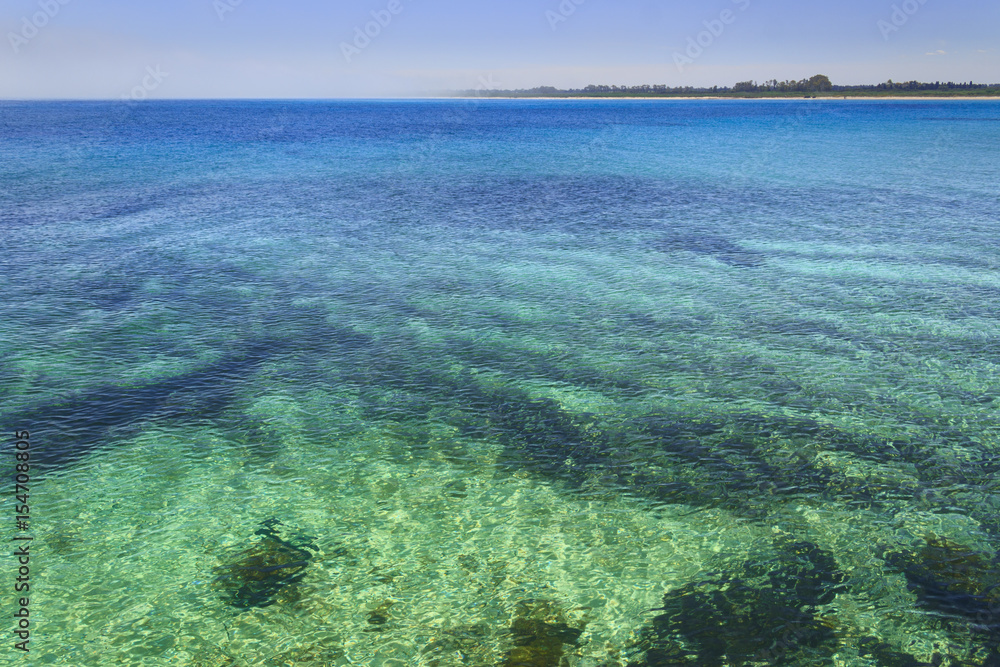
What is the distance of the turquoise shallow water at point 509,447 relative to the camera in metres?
6.57

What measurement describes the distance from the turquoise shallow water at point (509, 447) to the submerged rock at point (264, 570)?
0.04m

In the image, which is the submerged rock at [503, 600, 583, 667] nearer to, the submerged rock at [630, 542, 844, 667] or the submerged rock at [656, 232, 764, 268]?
the submerged rock at [630, 542, 844, 667]

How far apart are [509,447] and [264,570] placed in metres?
3.86

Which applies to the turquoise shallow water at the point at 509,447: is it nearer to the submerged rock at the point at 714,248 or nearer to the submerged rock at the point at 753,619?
the submerged rock at the point at 753,619

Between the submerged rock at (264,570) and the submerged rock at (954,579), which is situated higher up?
the submerged rock at (954,579)

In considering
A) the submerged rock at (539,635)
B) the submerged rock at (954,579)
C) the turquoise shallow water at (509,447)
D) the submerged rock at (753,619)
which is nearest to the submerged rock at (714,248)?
the turquoise shallow water at (509,447)

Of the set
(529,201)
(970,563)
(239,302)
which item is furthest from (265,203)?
(970,563)

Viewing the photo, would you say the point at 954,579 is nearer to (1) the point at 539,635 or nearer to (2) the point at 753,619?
(2) the point at 753,619

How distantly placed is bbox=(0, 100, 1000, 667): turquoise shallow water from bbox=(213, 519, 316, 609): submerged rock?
38 mm

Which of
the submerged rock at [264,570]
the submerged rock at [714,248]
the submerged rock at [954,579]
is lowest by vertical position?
the submerged rock at [264,570]

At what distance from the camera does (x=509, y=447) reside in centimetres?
980

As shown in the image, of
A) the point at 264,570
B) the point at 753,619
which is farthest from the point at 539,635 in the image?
the point at 264,570

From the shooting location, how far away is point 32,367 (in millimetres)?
12266

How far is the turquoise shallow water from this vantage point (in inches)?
259
